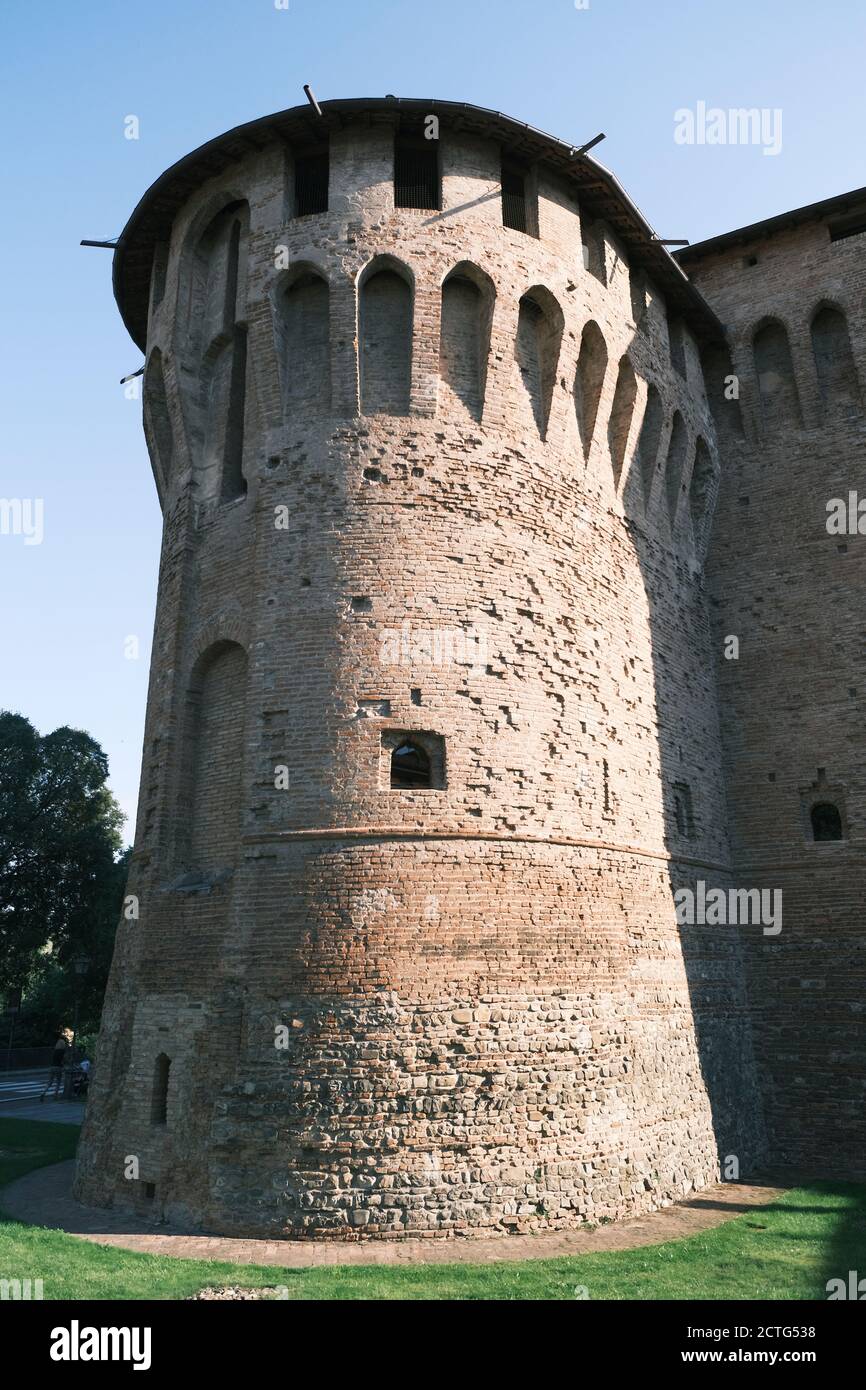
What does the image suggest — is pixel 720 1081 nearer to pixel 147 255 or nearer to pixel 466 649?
pixel 466 649

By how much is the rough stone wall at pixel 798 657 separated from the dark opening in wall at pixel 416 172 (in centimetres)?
808

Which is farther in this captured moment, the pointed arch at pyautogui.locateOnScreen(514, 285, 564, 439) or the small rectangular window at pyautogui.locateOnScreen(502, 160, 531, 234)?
the small rectangular window at pyautogui.locateOnScreen(502, 160, 531, 234)

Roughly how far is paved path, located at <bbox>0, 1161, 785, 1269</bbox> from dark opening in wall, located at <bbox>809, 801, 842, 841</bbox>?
266 inches

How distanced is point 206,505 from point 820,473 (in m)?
11.7

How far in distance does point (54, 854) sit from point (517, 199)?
964 inches

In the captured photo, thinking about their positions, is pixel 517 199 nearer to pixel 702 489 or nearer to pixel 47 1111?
pixel 702 489

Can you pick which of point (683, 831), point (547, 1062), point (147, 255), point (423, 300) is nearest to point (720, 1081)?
point (683, 831)

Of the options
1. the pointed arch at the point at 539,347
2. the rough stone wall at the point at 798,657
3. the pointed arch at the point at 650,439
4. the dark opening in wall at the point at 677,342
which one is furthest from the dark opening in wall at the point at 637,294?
the rough stone wall at the point at 798,657

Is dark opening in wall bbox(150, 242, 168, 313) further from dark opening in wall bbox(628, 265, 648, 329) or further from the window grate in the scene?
dark opening in wall bbox(628, 265, 648, 329)

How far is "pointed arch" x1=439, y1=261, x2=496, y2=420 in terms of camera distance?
44.5 feet

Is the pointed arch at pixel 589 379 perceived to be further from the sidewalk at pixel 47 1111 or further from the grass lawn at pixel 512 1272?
the sidewalk at pixel 47 1111

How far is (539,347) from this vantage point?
1472cm

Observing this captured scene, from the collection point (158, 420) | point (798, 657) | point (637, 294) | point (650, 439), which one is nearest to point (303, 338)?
point (158, 420)

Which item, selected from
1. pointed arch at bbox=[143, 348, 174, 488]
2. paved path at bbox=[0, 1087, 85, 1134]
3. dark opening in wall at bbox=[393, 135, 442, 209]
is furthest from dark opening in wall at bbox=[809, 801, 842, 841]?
paved path at bbox=[0, 1087, 85, 1134]
